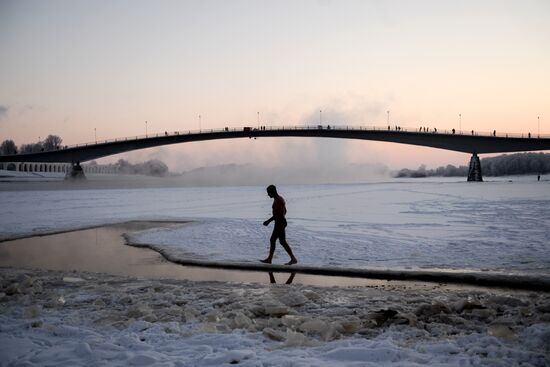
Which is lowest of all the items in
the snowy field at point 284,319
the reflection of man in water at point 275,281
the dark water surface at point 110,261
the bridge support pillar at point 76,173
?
the dark water surface at point 110,261

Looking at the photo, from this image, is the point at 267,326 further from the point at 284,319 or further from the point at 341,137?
the point at 341,137

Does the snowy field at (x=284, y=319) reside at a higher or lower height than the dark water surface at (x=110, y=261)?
higher

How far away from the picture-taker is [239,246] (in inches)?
497

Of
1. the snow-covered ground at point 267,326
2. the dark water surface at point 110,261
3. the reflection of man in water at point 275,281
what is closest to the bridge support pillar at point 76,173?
the dark water surface at point 110,261

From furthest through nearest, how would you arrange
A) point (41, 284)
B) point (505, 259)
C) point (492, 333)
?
point (505, 259)
point (41, 284)
point (492, 333)

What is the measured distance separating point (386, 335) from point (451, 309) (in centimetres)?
158

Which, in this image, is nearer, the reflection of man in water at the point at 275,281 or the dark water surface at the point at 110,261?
the reflection of man in water at the point at 275,281

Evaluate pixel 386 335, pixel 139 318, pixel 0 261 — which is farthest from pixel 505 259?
pixel 0 261

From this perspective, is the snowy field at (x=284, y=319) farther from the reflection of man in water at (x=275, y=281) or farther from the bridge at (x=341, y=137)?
the bridge at (x=341, y=137)

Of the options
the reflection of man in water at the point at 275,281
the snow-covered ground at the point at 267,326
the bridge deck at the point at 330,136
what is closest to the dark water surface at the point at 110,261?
the reflection of man in water at the point at 275,281

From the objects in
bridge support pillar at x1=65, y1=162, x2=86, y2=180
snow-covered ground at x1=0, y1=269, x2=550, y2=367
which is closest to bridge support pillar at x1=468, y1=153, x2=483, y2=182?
snow-covered ground at x1=0, y1=269, x2=550, y2=367

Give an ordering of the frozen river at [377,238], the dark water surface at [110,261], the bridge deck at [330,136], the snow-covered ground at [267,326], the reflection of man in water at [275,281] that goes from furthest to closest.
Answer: the bridge deck at [330,136] < the frozen river at [377,238] < the dark water surface at [110,261] < the reflection of man in water at [275,281] < the snow-covered ground at [267,326]

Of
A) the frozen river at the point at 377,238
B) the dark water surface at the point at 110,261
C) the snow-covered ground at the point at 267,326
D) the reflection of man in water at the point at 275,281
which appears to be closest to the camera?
the snow-covered ground at the point at 267,326

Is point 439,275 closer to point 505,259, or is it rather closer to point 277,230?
point 505,259
